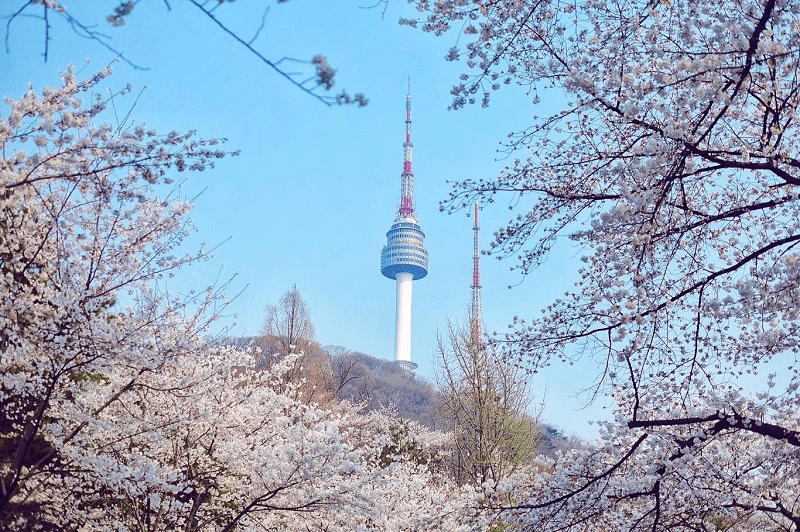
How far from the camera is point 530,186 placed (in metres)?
4.30

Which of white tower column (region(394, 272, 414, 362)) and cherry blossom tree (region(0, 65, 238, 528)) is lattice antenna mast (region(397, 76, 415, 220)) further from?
cherry blossom tree (region(0, 65, 238, 528))

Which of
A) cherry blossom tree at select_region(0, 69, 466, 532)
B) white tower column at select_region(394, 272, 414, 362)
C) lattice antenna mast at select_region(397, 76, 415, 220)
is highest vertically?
lattice antenna mast at select_region(397, 76, 415, 220)

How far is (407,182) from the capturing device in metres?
85.0

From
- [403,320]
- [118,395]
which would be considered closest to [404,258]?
[403,320]

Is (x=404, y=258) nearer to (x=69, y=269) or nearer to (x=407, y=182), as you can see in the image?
(x=407, y=182)

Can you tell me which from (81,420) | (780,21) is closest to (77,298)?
(81,420)

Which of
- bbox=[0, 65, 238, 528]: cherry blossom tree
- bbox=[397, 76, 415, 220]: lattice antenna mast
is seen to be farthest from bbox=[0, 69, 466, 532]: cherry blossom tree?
bbox=[397, 76, 415, 220]: lattice antenna mast

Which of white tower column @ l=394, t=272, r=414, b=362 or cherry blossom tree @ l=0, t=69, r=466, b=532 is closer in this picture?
cherry blossom tree @ l=0, t=69, r=466, b=532

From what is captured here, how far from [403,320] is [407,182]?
65.5ft

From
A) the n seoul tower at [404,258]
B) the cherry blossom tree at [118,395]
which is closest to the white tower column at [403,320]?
the n seoul tower at [404,258]

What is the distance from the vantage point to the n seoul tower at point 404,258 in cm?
8731

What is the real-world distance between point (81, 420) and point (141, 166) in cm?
326

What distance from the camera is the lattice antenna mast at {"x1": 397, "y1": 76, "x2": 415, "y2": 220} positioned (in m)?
77.5

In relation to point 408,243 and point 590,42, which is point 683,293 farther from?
point 408,243
